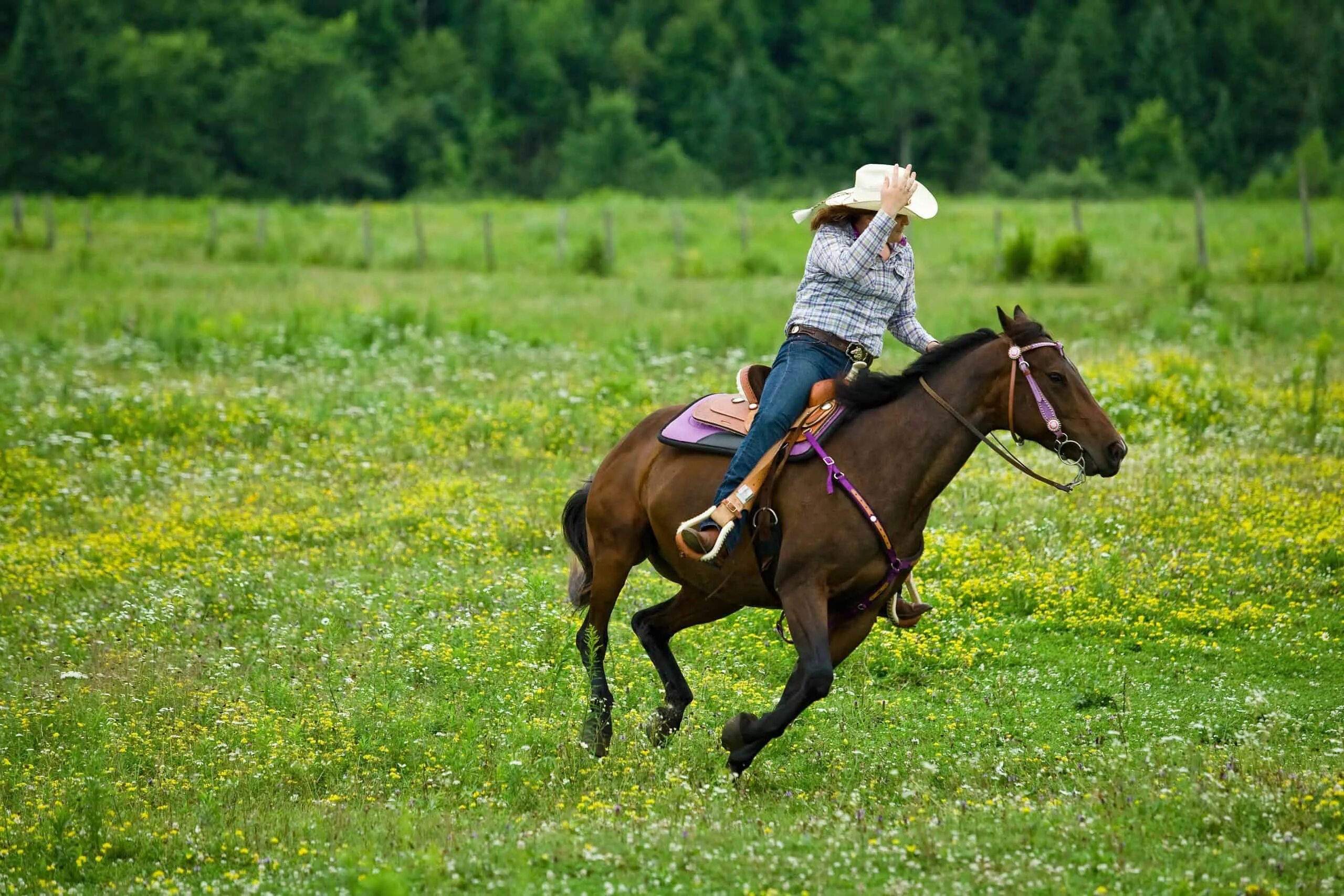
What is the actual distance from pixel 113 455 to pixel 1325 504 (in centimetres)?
1279

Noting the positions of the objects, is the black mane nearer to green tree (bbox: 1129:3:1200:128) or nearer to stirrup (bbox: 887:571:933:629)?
stirrup (bbox: 887:571:933:629)

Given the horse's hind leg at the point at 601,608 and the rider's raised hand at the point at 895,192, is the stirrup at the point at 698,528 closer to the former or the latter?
the horse's hind leg at the point at 601,608

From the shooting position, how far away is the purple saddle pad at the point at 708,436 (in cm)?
789

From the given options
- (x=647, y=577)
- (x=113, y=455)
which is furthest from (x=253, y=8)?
(x=647, y=577)

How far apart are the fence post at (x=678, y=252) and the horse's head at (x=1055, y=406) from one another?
26189mm

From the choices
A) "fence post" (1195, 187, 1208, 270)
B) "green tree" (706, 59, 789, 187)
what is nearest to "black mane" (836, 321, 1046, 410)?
"fence post" (1195, 187, 1208, 270)

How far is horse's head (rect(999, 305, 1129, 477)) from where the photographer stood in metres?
7.27

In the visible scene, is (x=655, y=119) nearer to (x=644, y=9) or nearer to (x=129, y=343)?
(x=644, y=9)

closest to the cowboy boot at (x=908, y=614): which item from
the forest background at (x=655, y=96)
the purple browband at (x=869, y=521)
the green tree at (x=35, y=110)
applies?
the purple browband at (x=869, y=521)

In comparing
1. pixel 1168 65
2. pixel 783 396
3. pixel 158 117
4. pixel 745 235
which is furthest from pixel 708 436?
pixel 1168 65

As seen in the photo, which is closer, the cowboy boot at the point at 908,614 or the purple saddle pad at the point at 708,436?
the purple saddle pad at the point at 708,436

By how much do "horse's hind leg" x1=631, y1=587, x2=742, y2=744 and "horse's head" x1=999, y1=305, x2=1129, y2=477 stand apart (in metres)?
2.19

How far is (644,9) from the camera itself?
111438 mm

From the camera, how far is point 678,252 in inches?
1436
